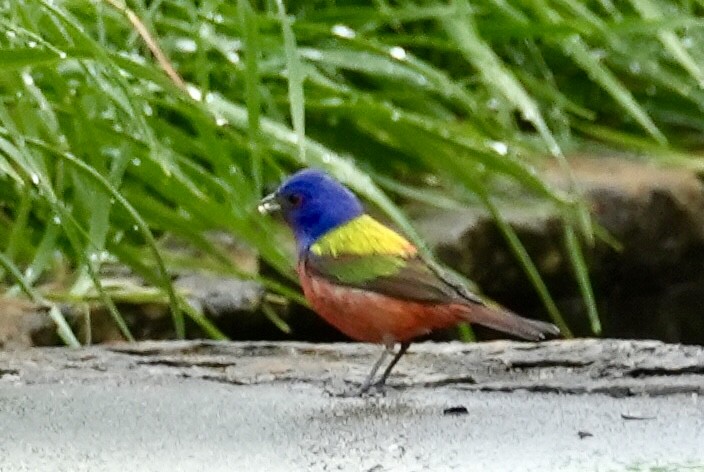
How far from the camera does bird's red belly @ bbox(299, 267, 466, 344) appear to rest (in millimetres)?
1627

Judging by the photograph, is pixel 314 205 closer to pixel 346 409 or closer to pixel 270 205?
pixel 270 205

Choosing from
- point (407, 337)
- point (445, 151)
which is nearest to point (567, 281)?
point (445, 151)

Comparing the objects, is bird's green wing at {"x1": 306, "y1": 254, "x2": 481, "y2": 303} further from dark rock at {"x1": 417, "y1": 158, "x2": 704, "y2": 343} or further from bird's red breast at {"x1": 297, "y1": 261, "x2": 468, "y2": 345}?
dark rock at {"x1": 417, "y1": 158, "x2": 704, "y2": 343}

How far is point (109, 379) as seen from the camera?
5.40 ft

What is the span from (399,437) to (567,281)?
4.34ft

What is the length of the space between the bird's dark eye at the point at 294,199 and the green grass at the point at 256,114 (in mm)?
72

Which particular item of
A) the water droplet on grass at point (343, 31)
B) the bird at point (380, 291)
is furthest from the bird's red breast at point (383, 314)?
the water droplet on grass at point (343, 31)

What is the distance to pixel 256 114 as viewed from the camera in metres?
1.73

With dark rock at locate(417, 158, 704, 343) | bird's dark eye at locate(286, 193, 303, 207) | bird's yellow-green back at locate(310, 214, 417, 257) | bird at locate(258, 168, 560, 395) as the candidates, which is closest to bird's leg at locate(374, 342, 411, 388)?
bird at locate(258, 168, 560, 395)

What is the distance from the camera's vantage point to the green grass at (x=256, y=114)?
5.84ft

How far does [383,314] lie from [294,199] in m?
0.25

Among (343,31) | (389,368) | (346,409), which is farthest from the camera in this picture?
(343,31)

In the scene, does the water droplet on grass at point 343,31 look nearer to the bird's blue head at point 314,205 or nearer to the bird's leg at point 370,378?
the bird's blue head at point 314,205

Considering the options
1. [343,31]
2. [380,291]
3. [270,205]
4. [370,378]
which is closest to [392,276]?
[380,291]
